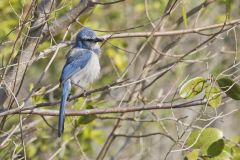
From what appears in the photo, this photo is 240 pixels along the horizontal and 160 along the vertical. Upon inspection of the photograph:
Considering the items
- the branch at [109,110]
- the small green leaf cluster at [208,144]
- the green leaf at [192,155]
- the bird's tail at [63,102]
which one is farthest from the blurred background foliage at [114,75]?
the branch at [109,110]

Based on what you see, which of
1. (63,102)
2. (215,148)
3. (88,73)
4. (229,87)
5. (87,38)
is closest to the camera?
(229,87)

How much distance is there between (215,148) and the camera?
140 inches

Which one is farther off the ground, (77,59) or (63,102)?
(63,102)

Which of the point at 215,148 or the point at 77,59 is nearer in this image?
the point at 215,148

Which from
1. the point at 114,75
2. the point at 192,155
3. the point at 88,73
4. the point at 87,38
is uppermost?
the point at 87,38

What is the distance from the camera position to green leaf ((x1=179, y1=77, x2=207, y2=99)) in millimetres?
3348

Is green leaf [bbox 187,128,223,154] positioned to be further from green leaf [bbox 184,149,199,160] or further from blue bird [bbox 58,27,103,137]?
blue bird [bbox 58,27,103,137]

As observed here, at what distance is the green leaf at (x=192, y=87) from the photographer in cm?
335

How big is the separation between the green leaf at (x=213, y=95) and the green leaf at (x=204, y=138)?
0.96ft

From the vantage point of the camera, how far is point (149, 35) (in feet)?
12.4

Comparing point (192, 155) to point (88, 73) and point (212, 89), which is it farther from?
point (88, 73)

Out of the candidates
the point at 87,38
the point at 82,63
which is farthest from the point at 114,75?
the point at 87,38

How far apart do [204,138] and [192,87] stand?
413 mm

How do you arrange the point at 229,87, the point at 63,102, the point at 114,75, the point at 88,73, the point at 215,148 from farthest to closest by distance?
the point at 114,75 < the point at 88,73 < the point at 63,102 < the point at 215,148 < the point at 229,87
